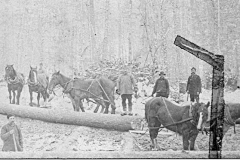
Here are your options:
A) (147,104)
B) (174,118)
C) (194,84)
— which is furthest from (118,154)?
(194,84)

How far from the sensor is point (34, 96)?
20.5 ft

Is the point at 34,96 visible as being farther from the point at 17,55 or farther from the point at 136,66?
the point at 136,66

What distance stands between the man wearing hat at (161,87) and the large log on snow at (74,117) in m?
0.63

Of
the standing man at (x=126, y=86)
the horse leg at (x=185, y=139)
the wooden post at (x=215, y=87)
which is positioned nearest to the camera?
the wooden post at (x=215, y=87)

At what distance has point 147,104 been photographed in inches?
223

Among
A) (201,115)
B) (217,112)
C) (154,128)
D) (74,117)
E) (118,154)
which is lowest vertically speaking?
(118,154)

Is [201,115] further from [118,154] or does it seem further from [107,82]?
[107,82]

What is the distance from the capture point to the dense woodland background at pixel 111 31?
5.79 meters

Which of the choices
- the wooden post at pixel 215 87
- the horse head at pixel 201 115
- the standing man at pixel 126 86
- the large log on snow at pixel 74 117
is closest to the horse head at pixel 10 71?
the large log on snow at pixel 74 117

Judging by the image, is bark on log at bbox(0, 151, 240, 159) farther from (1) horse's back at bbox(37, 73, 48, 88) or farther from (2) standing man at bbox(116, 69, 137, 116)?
(1) horse's back at bbox(37, 73, 48, 88)

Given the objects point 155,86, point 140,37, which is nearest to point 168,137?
point 155,86

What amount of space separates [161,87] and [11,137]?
306 cm

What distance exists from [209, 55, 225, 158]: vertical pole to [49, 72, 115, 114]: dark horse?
6.90 ft

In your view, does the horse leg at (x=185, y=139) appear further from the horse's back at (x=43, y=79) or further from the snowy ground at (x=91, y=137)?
the horse's back at (x=43, y=79)
